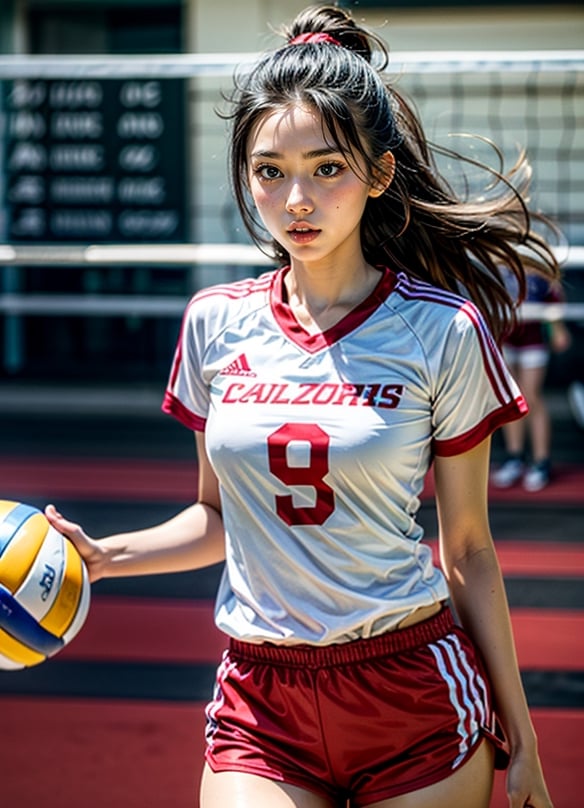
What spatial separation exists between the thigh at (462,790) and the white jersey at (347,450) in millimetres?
274

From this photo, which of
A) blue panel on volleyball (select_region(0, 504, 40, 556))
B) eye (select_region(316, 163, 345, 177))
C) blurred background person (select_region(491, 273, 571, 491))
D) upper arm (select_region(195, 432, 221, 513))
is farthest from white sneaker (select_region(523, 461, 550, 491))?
eye (select_region(316, 163, 345, 177))

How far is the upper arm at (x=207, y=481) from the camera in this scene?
240 centimetres

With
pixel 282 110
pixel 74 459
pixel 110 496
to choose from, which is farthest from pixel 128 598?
pixel 282 110

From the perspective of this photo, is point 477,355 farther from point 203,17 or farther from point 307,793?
point 203,17

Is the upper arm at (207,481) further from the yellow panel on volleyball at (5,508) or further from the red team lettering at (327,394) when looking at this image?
the yellow panel on volleyball at (5,508)

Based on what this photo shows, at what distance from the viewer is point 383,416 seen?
6.91 ft

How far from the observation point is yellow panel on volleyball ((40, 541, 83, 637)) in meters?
2.28

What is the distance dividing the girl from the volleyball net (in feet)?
23.8

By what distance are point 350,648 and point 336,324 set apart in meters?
0.59

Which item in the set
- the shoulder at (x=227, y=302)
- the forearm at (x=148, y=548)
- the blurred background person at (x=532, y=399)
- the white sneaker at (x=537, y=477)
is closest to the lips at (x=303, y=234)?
the shoulder at (x=227, y=302)

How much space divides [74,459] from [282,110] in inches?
282

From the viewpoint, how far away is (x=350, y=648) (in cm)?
211

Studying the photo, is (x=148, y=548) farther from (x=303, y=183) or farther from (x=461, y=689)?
(x=303, y=183)

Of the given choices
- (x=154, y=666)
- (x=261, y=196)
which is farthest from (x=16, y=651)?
(x=154, y=666)
